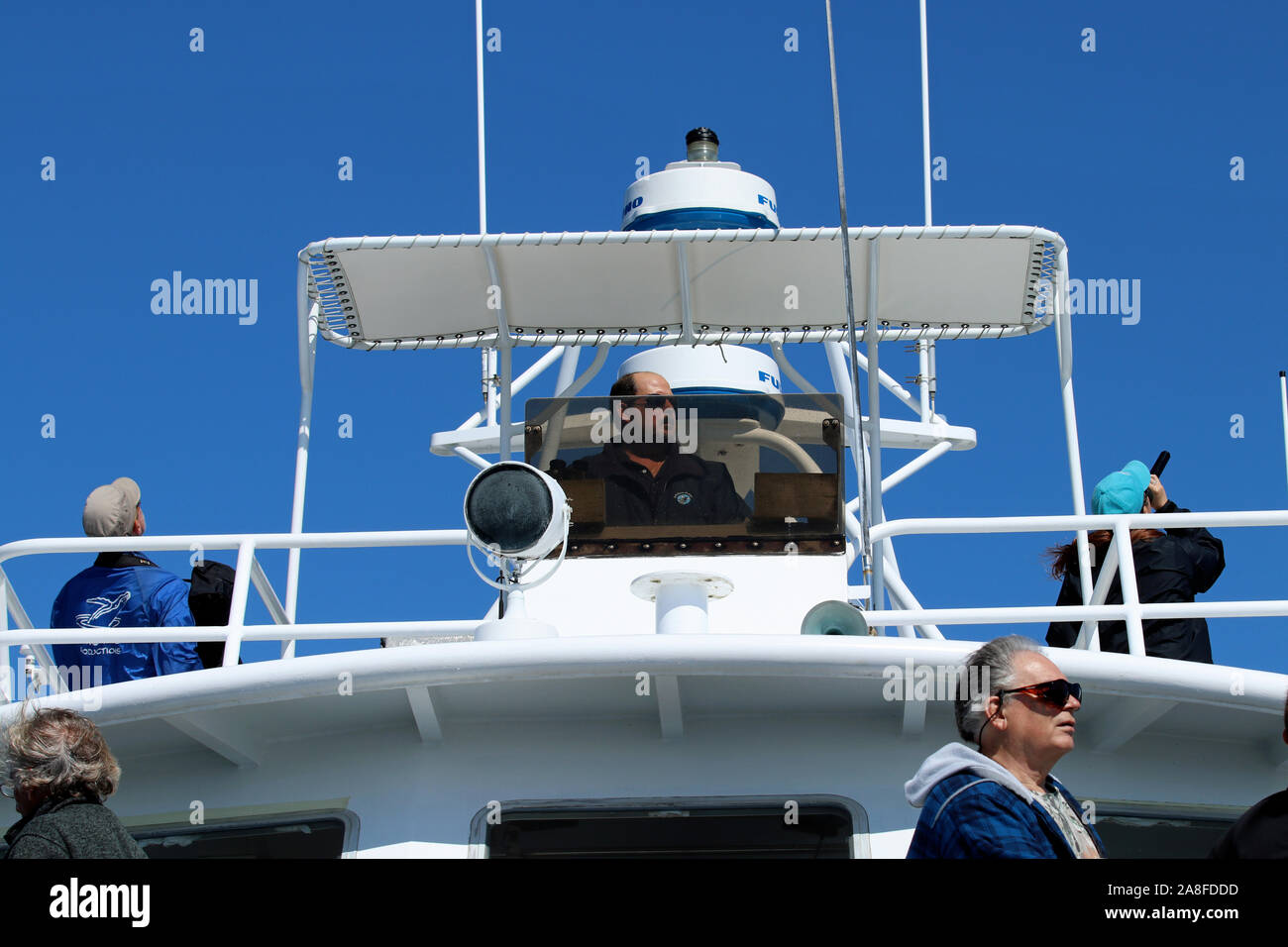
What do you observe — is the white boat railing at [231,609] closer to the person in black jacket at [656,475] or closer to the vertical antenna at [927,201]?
the person in black jacket at [656,475]

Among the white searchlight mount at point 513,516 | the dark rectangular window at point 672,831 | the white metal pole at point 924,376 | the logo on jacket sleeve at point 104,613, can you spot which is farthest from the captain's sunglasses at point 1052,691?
the white metal pole at point 924,376

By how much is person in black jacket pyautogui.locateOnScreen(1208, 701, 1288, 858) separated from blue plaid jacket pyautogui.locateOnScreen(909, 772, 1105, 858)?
0.34 meters

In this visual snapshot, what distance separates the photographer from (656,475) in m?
7.30

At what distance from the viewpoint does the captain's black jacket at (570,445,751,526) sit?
23.9ft

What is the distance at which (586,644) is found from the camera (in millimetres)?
5195

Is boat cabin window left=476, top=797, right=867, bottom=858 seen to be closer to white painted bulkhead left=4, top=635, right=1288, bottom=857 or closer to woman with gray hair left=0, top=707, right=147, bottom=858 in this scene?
white painted bulkhead left=4, top=635, right=1288, bottom=857

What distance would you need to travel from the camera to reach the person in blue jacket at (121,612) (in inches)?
254

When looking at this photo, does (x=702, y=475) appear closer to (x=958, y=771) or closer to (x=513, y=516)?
(x=513, y=516)

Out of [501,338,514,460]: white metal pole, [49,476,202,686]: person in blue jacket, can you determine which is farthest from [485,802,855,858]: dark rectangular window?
[501,338,514,460]: white metal pole

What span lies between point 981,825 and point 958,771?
6.4 inches
